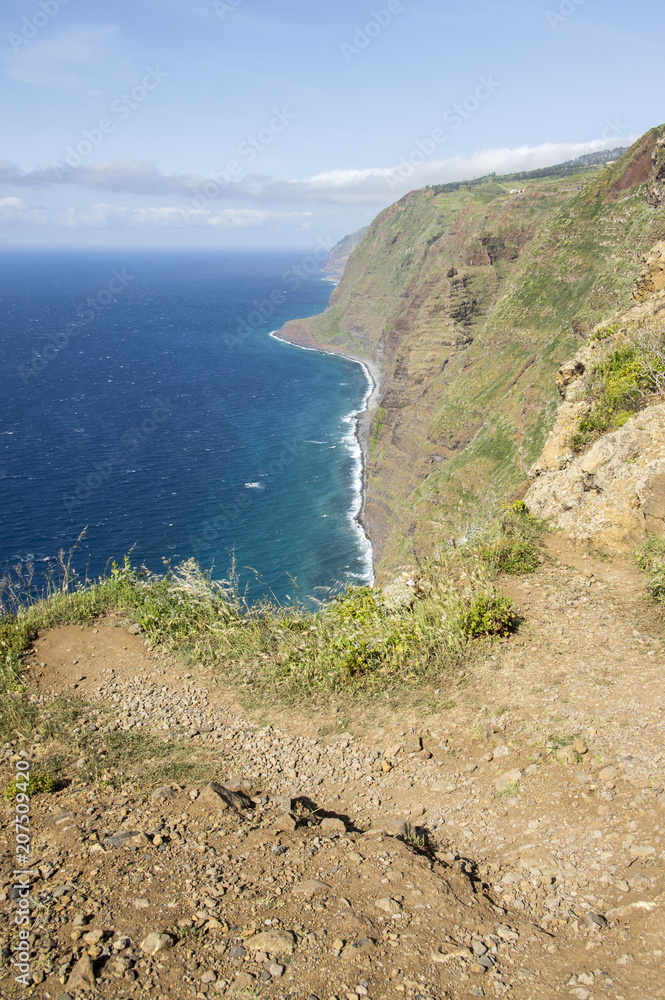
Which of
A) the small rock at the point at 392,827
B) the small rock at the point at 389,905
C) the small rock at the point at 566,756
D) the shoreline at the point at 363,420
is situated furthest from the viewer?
the shoreline at the point at 363,420

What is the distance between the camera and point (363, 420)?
374 feet

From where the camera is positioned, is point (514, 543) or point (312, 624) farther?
point (514, 543)

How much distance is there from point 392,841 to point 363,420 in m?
109

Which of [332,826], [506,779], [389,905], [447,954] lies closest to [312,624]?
[332,826]

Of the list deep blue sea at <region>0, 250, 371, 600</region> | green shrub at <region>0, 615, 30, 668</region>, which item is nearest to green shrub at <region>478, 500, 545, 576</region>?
green shrub at <region>0, 615, 30, 668</region>

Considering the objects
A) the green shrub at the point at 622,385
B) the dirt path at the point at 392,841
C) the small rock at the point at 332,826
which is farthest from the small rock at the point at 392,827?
the green shrub at the point at 622,385

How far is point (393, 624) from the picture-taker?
1060 centimetres

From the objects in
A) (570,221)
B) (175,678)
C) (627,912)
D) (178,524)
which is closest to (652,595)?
(627,912)

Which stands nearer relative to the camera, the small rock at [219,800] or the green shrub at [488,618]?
the small rock at [219,800]

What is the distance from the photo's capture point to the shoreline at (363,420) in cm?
7522

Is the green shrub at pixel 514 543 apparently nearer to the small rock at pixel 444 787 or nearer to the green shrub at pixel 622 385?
the green shrub at pixel 622 385

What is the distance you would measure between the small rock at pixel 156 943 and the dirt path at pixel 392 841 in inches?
1.5

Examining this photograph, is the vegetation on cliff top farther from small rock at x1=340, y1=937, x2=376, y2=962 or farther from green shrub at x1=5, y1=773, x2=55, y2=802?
small rock at x1=340, y1=937, x2=376, y2=962

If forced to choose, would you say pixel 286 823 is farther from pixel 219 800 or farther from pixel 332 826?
pixel 219 800
